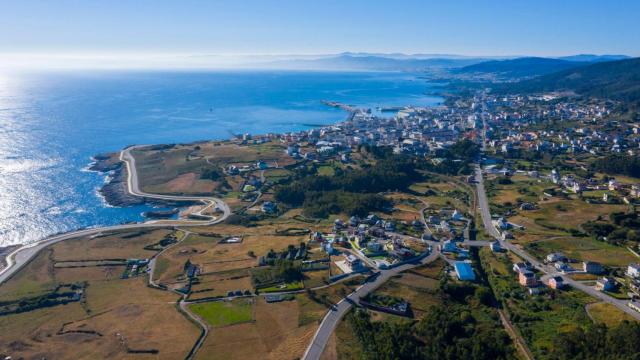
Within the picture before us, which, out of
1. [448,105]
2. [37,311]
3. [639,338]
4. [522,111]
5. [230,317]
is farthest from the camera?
[448,105]

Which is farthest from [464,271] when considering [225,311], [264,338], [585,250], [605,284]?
[225,311]

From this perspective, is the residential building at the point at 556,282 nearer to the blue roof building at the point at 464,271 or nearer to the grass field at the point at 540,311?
the grass field at the point at 540,311

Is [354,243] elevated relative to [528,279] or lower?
lower

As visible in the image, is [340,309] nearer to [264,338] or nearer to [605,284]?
[264,338]

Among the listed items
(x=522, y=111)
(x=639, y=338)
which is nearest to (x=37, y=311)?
(x=639, y=338)

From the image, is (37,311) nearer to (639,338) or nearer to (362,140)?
(639,338)

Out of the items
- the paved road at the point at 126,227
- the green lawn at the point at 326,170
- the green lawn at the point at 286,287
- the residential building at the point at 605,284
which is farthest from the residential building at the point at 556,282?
the green lawn at the point at 326,170

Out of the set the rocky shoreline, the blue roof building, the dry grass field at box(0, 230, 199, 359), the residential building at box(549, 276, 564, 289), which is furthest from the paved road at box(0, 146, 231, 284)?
the residential building at box(549, 276, 564, 289)
